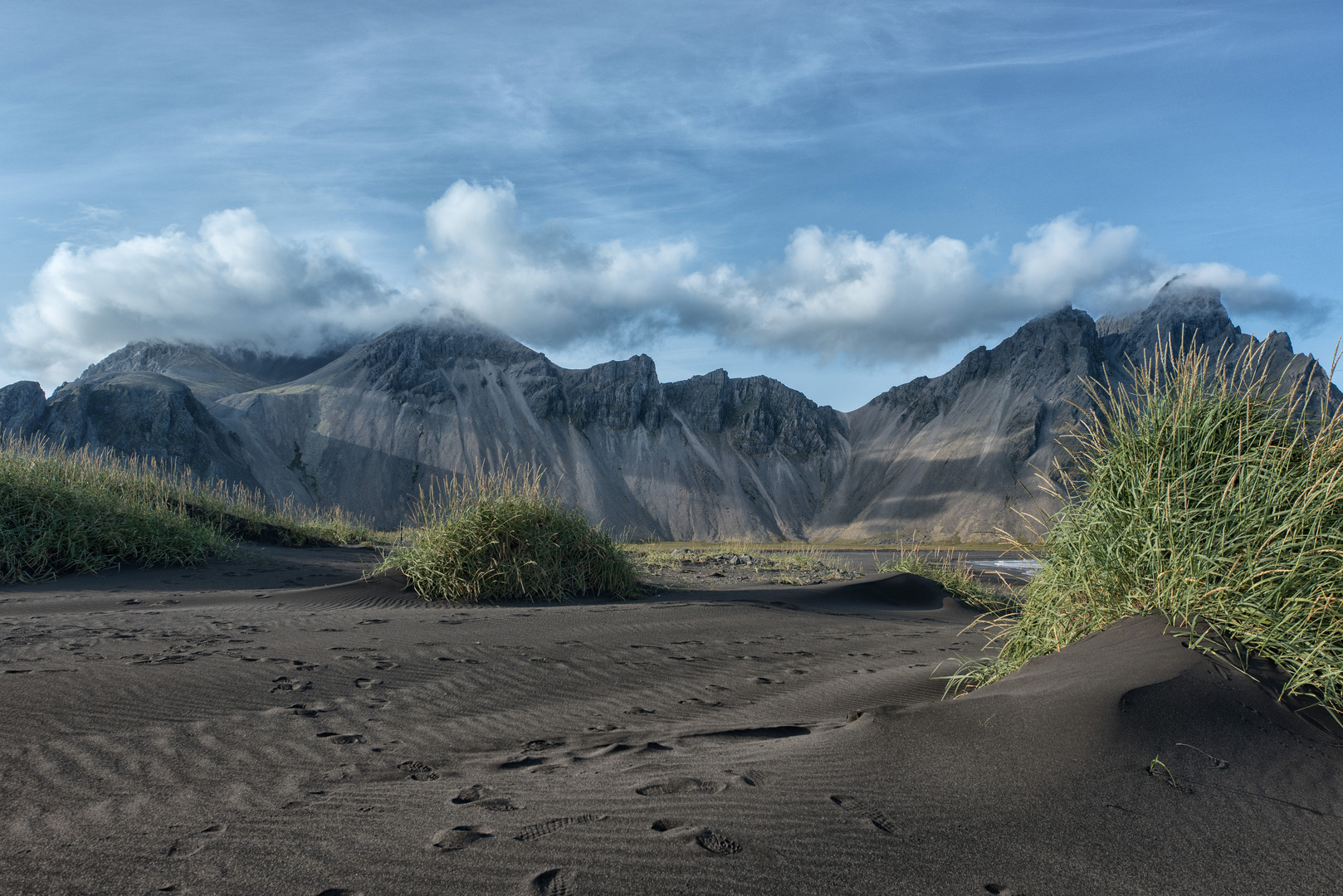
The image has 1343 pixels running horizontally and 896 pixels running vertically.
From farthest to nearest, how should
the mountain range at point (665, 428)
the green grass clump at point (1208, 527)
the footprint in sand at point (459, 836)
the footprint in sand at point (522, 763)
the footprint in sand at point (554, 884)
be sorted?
the mountain range at point (665, 428), the green grass clump at point (1208, 527), the footprint in sand at point (522, 763), the footprint in sand at point (459, 836), the footprint in sand at point (554, 884)

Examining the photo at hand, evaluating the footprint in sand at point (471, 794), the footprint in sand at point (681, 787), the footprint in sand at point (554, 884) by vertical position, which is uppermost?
the footprint in sand at point (554, 884)

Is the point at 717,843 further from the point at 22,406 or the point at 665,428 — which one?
the point at 665,428

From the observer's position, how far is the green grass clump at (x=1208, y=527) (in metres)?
2.92

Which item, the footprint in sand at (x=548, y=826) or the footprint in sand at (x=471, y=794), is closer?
the footprint in sand at (x=548, y=826)

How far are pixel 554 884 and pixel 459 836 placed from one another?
1.38 feet

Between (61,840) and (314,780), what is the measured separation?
29.3 inches

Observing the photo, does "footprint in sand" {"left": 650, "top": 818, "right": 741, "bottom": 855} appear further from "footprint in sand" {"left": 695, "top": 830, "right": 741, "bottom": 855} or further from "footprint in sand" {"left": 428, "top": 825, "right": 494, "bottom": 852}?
"footprint in sand" {"left": 428, "top": 825, "right": 494, "bottom": 852}

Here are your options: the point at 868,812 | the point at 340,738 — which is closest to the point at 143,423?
the point at 340,738

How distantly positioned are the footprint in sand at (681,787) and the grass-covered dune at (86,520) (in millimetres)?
10414

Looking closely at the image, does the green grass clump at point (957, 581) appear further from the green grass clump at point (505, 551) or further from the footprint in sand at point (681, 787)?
the footprint in sand at point (681, 787)

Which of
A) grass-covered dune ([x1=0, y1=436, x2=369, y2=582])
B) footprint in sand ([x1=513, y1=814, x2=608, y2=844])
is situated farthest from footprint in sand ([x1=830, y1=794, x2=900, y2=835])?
grass-covered dune ([x1=0, y1=436, x2=369, y2=582])

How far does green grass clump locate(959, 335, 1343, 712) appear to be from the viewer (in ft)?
9.58

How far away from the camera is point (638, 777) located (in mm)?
2498

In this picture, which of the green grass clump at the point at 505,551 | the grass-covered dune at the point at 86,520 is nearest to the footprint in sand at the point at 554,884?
the green grass clump at the point at 505,551
